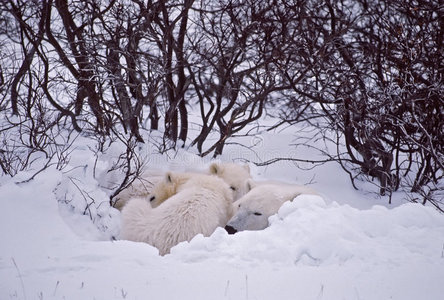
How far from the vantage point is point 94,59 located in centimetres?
568

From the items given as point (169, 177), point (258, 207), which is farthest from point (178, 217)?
point (169, 177)

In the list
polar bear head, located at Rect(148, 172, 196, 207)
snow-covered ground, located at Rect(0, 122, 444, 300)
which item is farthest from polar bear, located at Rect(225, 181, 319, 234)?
polar bear head, located at Rect(148, 172, 196, 207)

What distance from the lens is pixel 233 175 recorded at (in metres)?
5.62

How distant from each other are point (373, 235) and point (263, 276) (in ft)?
3.81

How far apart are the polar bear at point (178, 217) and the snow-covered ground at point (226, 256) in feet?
1.03

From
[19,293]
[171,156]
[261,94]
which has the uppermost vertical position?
[261,94]

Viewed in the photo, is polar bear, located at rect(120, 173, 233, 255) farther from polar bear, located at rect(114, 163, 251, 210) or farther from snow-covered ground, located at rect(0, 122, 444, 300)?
polar bear, located at rect(114, 163, 251, 210)

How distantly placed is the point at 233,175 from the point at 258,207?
1390mm

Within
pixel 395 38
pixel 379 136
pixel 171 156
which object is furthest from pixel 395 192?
pixel 171 156

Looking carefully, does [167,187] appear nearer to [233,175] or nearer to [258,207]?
[233,175]

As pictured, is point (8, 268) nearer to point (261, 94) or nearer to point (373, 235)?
point (373, 235)

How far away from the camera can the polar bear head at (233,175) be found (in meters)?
5.54

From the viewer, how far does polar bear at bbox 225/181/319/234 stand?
4.09 m

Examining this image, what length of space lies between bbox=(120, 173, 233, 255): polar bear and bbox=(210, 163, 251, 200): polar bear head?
922 millimetres
